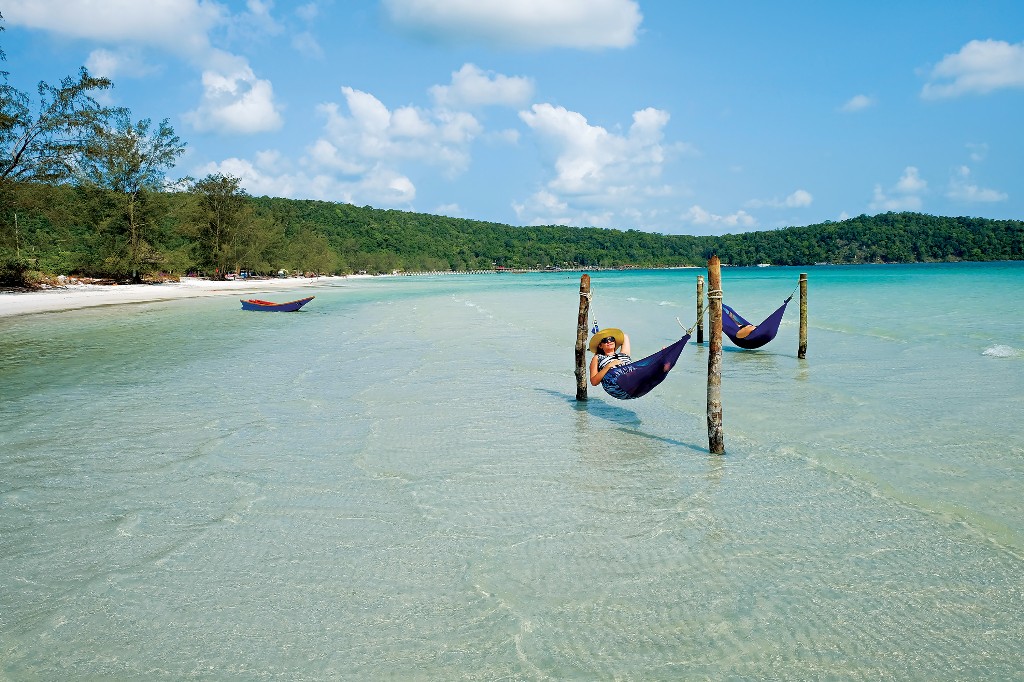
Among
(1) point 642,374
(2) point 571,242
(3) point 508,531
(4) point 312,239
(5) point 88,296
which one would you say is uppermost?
(2) point 571,242

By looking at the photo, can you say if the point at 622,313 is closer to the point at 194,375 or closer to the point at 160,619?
the point at 194,375

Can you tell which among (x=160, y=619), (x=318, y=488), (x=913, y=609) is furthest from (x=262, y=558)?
(x=913, y=609)

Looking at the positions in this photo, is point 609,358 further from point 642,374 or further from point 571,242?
point 571,242

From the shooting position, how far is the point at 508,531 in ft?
18.9

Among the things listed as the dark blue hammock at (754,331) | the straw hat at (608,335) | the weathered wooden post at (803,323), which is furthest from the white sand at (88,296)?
the weathered wooden post at (803,323)

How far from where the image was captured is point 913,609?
14.5 ft

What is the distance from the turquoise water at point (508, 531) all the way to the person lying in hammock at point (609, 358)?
1.82ft

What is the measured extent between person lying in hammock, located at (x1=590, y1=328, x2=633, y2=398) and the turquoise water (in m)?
0.56

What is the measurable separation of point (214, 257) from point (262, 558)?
246 feet

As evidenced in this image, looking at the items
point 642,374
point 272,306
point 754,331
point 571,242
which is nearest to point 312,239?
point 272,306

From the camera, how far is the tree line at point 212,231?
35.4 meters

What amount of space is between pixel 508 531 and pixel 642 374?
14.0 feet

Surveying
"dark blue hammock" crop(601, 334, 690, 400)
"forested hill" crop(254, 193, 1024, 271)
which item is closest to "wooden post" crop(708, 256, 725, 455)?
"dark blue hammock" crop(601, 334, 690, 400)

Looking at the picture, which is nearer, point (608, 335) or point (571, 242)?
point (608, 335)
